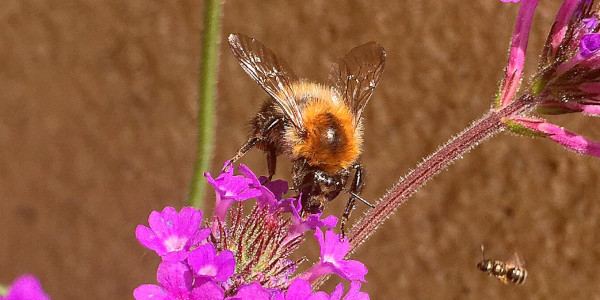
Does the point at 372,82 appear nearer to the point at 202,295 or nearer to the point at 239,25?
the point at 202,295

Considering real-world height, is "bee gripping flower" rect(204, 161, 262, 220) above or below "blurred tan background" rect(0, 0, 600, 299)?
below

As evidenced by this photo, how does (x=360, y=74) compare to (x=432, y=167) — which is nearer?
(x=432, y=167)

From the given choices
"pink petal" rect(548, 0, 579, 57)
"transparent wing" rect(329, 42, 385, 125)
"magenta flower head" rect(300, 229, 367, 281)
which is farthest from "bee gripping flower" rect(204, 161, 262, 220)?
"pink petal" rect(548, 0, 579, 57)

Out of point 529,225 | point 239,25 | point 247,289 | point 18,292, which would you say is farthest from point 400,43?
point 18,292

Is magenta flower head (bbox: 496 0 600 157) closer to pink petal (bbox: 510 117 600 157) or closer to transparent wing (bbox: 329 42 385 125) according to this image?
pink petal (bbox: 510 117 600 157)

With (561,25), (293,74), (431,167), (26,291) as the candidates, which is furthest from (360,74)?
(26,291)

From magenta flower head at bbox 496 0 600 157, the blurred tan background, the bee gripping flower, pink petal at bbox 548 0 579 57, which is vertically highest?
the blurred tan background

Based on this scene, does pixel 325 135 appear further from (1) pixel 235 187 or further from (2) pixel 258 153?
(2) pixel 258 153

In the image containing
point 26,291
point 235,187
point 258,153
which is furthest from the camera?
point 258,153
